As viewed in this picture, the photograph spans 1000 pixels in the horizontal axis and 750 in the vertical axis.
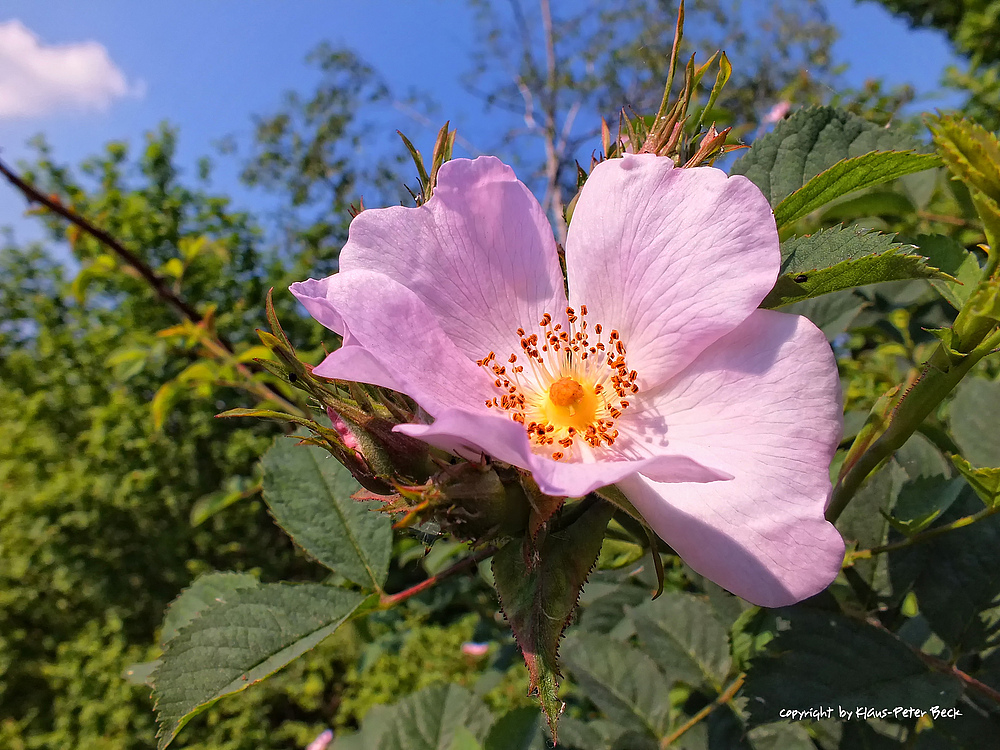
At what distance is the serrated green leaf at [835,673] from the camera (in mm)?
792

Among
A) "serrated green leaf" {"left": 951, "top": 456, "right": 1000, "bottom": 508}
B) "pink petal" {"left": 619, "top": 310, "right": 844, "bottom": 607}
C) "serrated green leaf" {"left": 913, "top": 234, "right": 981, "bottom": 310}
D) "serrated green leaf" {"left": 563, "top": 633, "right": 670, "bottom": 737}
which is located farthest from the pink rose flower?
"serrated green leaf" {"left": 563, "top": 633, "right": 670, "bottom": 737}

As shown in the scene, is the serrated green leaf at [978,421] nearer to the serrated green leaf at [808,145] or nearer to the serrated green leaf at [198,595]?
the serrated green leaf at [808,145]

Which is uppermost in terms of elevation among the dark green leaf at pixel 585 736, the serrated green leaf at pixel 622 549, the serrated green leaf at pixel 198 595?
the serrated green leaf at pixel 198 595

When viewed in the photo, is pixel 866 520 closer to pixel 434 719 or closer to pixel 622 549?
pixel 622 549

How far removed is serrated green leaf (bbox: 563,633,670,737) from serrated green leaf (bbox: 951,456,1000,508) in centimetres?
75

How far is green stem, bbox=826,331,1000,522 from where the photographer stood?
58 centimetres

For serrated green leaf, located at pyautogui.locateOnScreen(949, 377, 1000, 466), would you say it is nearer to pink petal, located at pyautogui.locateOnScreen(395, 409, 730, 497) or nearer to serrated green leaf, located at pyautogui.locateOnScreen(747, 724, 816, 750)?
serrated green leaf, located at pyautogui.locateOnScreen(747, 724, 816, 750)

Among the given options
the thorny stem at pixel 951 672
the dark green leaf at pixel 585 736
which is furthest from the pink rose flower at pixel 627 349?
the dark green leaf at pixel 585 736

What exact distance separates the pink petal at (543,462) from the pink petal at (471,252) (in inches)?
10.2

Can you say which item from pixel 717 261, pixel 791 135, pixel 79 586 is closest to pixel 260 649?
pixel 717 261

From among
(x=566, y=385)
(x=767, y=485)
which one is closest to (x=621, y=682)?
(x=566, y=385)

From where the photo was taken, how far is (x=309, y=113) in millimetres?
10281

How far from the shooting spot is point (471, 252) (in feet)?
2.38

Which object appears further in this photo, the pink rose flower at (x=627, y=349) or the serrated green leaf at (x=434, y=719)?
the serrated green leaf at (x=434, y=719)
